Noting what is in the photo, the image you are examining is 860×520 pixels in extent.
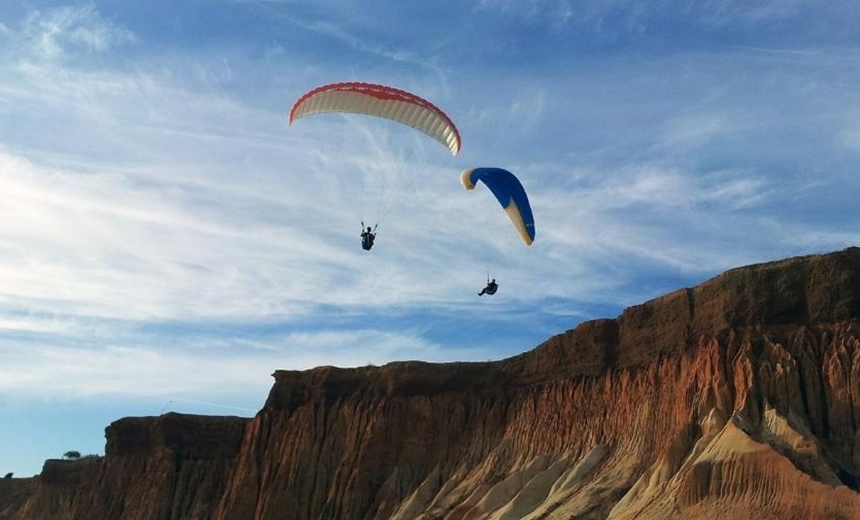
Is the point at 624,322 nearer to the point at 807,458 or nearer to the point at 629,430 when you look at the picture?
the point at 629,430

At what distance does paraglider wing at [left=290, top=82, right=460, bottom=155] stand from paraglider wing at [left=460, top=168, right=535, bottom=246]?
1.91 m

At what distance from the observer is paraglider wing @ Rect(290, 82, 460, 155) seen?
117 feet

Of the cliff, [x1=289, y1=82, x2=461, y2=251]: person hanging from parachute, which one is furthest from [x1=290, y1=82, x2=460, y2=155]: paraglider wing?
the cliff

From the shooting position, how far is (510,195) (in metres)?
38.9

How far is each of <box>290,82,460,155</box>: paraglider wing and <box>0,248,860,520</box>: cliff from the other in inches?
505

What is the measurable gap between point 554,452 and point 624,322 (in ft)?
20.2

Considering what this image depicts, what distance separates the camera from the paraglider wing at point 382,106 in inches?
1406

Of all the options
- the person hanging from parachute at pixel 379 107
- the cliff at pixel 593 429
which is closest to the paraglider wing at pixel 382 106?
the person hanging from parachute at pixel 379 107

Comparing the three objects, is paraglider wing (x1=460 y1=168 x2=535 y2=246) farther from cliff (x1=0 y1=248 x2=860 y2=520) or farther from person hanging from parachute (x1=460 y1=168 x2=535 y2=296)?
cliff (x1=0 y1=248 x2=860 y2=520)

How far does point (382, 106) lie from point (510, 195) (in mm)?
5536

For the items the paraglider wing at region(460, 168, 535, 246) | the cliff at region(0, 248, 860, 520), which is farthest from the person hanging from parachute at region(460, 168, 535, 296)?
the cliff at region(0, 248, 860, 520)

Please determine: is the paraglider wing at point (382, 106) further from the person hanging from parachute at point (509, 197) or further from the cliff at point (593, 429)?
the cliff at point (593, 429)

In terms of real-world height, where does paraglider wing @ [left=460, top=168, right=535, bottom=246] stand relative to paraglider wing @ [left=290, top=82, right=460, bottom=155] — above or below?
below

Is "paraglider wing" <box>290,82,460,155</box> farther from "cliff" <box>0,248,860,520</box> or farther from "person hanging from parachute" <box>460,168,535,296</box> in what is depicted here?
"cliff" <box>0,248,860,520</box>
